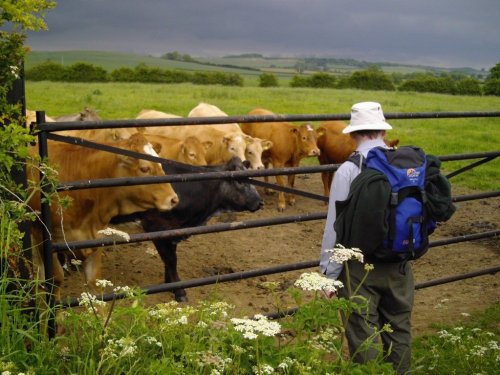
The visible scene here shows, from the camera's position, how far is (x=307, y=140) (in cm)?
1230

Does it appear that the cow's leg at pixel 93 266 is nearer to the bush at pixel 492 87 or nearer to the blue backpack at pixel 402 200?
the blue backpack at pixel 402 200

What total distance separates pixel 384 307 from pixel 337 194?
2.62ft

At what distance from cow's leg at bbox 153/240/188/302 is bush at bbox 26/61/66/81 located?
168 feet

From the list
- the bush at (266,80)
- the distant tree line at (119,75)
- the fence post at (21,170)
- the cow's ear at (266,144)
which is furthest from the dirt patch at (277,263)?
the bush at (266,80)

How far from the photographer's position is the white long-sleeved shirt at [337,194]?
13.0 feet

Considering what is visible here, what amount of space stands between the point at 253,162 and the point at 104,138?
2867 millimetres

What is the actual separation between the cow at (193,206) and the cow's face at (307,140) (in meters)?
4.83

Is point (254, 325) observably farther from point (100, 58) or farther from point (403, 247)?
point (100, 58)

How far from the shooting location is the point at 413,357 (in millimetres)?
5211

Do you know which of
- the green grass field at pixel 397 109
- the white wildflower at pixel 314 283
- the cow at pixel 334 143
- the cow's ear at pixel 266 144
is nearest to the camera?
the white wildflower at pixel 314 283

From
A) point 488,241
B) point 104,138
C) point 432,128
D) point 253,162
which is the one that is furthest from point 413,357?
point 432,128

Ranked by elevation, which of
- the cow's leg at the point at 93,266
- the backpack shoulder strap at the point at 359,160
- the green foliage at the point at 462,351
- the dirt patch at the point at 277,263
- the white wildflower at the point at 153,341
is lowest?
the dirt patch at the point at 277,263

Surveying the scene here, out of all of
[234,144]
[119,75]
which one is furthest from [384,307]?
[119,75]

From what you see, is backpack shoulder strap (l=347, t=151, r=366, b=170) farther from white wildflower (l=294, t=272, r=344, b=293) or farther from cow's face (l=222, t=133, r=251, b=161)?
→ cow's face (l=222, t=133, r=251, b=161)
